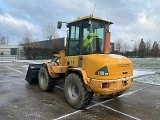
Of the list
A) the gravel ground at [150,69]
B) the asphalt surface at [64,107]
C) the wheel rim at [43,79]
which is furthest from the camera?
the gravel ground at [150,69]

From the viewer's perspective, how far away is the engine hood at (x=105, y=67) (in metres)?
6.17

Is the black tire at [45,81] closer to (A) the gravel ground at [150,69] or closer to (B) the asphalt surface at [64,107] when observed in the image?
(B) the asphalt surface at [64,107]

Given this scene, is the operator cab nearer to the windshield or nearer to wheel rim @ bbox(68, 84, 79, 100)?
the windshield

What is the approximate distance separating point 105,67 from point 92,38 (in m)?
1.29

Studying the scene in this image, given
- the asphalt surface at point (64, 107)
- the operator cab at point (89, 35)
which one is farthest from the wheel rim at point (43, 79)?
the operator cab at point (89, 35)

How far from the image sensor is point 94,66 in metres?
6.31

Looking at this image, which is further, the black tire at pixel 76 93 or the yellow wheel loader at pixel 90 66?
the black tire at pixel 76 93

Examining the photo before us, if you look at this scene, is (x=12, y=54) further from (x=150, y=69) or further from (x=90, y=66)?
(x=90, y=66)

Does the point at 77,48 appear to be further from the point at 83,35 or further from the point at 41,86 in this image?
the point at 41,86

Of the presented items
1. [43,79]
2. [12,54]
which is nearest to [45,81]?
[43,79]

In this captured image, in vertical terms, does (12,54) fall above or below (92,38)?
below

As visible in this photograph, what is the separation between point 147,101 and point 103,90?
272 centimetres

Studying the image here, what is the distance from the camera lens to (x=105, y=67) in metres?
6.15

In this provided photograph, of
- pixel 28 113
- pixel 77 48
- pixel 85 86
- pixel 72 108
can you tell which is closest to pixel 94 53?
pixel 77 48
